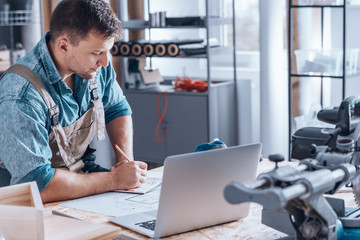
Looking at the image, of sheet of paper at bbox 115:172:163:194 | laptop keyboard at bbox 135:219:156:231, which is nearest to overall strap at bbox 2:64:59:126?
sheet of paper at bbox 115:172:163:194

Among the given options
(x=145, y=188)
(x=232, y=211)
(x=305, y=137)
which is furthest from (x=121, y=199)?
(x=305, y=137)

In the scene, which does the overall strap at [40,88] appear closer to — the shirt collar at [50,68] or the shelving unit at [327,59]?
the shirt collar at [50,68]

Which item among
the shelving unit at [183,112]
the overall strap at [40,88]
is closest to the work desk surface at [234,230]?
the overall strap at [40,88]

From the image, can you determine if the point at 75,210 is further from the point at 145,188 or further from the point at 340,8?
the point at 340,8

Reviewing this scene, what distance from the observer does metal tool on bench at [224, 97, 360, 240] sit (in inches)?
47.7

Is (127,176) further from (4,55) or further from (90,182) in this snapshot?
(4,55)

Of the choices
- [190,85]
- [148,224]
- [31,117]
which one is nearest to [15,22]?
[190,85]

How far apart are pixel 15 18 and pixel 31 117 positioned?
3.22 m

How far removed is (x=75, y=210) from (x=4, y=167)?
460 mm

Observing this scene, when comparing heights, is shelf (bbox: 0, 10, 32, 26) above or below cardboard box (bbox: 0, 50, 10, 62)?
above

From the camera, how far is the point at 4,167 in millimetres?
2363

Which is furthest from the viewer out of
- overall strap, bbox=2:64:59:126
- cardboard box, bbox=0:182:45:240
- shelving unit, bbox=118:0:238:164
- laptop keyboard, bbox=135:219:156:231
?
shelving unit, bbox=118:0:238:164

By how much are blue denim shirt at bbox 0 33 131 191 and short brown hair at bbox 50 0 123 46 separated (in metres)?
0.12

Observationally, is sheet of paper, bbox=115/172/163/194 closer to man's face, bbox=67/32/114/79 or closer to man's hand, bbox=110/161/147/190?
man's hand, bbox=110/161/147/190
